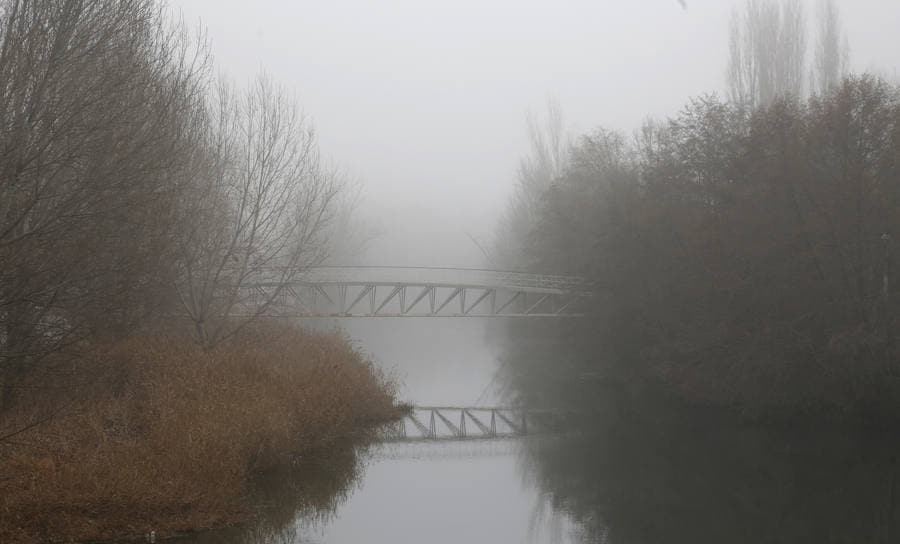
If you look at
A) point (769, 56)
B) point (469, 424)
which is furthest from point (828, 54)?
point (469, 424)

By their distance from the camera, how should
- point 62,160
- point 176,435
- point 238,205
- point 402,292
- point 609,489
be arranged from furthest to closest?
1. point 402,292
2. point 238,205
3. point 609,489
4. point 176,435
5. point 62,160

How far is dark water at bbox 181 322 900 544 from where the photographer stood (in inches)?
412

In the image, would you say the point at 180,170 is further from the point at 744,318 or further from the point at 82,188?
the point at 744,318

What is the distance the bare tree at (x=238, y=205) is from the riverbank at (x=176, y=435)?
98 cm

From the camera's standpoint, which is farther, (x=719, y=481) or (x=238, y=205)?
(x=238, y=205)

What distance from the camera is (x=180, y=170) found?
1438 cm

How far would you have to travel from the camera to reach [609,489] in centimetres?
1246

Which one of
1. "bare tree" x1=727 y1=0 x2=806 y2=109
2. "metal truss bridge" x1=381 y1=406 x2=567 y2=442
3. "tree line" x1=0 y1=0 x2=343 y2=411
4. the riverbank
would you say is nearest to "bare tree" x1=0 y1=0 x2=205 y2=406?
"tree line" x1=0 y1=0 x2=343 y2=411

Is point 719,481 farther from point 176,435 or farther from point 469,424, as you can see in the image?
point 176,435

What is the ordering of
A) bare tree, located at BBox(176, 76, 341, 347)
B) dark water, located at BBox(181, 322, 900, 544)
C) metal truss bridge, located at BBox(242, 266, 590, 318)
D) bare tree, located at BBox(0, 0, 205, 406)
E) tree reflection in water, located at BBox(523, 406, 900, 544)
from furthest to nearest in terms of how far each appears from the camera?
1. metal truss bridge, located at BBox(242, 266, 590, 318)
2. bare tree, located at BBox(176, 76, 341, 347)
3. tree reflection in water, located at BBox(523, 406, 900, 544)
4. dark water, located at BBox(181, 322, 900, 544)
5. bare tree, located at BBox(0, 0, 205, 406)

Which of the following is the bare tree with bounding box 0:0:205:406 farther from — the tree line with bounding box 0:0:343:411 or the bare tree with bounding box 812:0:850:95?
the bare tree with bounding box 812:0:850:95

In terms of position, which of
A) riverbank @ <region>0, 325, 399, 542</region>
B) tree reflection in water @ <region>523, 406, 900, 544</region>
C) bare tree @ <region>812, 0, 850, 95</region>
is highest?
bare tree @ <region>812, 0, 850, 95</region>

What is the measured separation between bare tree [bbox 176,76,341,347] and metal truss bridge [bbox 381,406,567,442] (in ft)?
12.3

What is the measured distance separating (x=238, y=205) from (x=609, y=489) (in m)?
8.50
